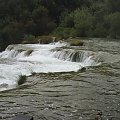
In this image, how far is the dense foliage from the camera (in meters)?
41.0

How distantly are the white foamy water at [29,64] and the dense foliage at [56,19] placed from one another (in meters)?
10.5

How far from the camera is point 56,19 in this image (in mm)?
51219

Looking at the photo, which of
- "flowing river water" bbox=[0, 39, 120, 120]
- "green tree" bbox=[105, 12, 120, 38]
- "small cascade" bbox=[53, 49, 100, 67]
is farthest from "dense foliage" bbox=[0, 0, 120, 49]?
"flowing river water" bbox=[0, 39, 120, 120]

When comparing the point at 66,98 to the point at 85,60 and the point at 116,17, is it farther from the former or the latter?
the point at 116,17

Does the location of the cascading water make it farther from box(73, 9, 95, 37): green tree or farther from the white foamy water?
box(73, 9, 95, 37): green tree

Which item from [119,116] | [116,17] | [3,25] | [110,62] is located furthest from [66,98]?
[3,25]

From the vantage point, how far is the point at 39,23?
48000 mm

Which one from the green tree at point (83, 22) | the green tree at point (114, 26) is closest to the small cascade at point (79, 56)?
the green tree at point (83, 22)

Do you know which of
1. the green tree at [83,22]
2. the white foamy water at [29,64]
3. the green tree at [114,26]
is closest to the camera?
the white foamy water at [29,64]

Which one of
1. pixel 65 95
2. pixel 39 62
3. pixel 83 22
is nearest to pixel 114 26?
pixel 83 22

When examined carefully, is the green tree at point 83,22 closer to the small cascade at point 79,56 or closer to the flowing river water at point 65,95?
the small cascade at point 79,56

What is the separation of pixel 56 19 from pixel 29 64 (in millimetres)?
30074

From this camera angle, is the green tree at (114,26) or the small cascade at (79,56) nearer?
the small cascade at (79,56)

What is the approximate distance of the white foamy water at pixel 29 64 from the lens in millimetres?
17047
